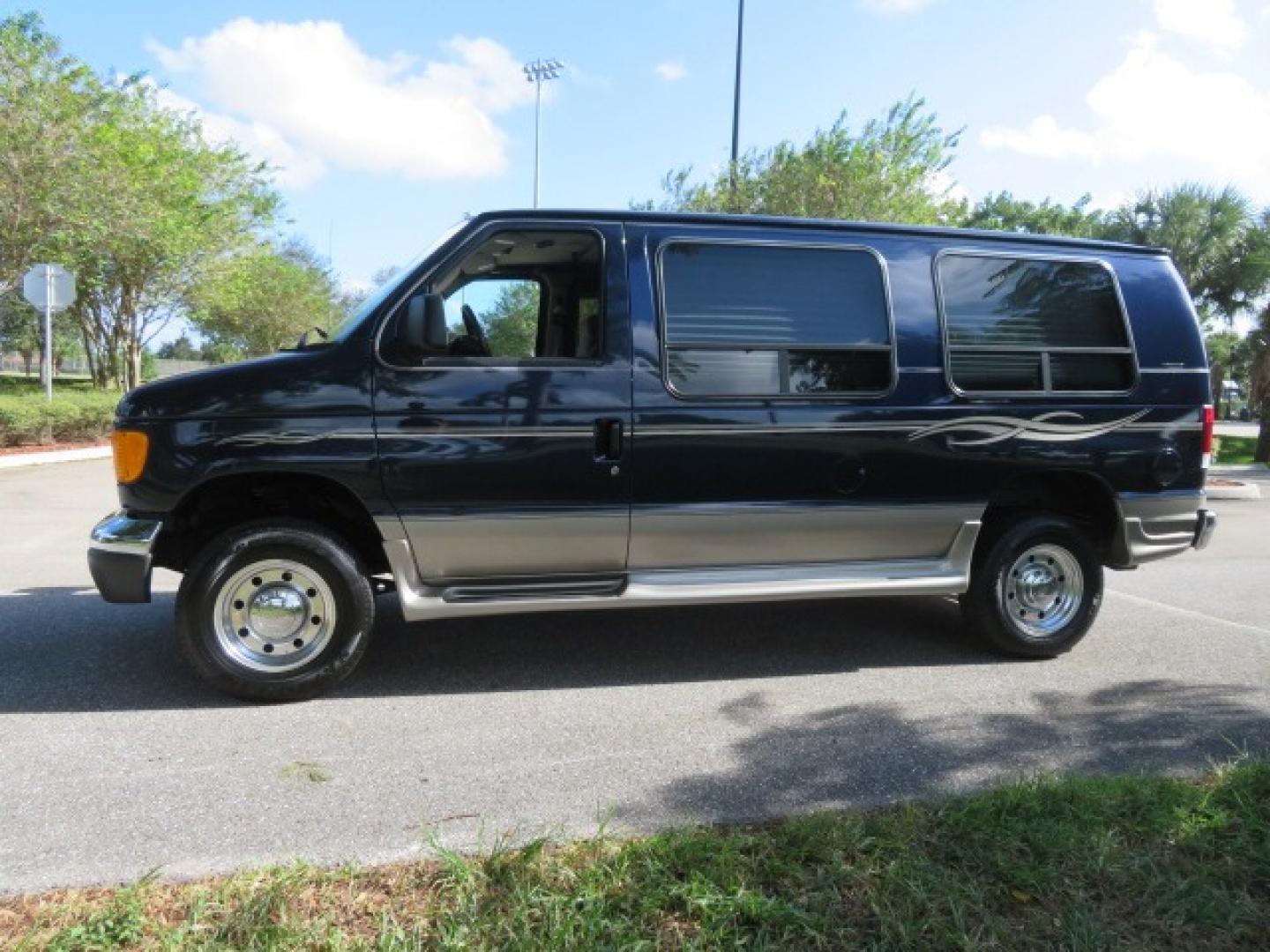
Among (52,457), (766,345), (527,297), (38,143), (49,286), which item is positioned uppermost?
(38,143)

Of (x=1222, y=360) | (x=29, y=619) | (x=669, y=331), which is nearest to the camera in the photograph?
(x=669, y=331)

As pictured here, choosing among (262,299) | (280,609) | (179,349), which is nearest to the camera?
(280,609)

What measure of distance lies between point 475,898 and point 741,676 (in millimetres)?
2367

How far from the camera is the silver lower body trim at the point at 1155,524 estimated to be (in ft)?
16.1

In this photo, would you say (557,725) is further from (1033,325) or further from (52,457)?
(52,457)

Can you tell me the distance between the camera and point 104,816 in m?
3.01

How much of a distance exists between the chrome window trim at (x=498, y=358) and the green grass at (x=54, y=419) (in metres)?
13.6

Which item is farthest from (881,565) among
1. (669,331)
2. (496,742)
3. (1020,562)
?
(496,742)

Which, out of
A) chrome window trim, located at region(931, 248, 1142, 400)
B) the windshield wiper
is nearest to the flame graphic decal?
chrome window trim, located at region(931, 248, 1142, 400)

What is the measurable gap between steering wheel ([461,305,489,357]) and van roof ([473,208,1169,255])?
0.46 m

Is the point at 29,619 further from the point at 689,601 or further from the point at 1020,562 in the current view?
the point at 1020,562

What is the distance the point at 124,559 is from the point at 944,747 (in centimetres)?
355

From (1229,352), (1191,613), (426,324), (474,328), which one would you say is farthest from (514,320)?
(1229,352)

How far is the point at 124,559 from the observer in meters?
3.91
